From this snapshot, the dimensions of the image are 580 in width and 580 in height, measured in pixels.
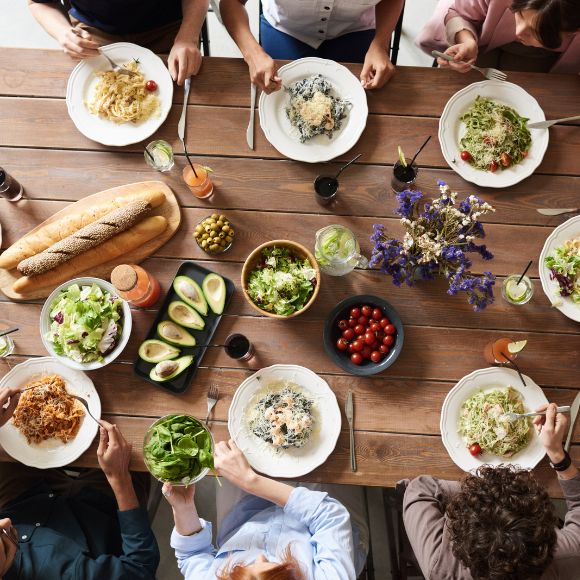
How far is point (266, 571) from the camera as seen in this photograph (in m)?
1.63

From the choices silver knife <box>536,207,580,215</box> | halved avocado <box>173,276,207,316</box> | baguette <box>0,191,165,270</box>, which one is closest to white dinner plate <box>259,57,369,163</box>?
baguette <box>0,191,165,270</box>

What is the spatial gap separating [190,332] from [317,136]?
2.92ft

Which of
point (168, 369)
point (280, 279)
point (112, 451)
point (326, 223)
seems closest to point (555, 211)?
point (326, 223)

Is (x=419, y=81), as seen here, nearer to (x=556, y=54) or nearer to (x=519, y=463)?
(x=556, y=54)

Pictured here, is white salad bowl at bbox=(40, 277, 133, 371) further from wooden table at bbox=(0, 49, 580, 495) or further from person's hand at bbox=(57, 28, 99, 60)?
person's hand at bbox=(57, 28, 99, 60)

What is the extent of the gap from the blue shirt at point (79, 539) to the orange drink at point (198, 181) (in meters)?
1.23

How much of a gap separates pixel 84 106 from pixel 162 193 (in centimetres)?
49

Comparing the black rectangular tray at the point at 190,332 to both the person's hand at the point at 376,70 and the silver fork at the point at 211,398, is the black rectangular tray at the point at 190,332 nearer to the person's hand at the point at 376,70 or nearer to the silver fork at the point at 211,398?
the silver fork at the point at 211,398

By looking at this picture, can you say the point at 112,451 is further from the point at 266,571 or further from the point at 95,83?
the point at 95,83

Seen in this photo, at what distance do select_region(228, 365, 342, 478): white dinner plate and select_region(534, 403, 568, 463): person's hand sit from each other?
2.26 ft

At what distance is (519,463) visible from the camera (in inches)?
68.8

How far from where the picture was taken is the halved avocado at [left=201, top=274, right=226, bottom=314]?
1.86 m

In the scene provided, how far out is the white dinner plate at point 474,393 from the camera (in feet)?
5.74

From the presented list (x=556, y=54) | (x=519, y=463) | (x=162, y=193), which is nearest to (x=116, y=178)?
(x=162, y=193)
